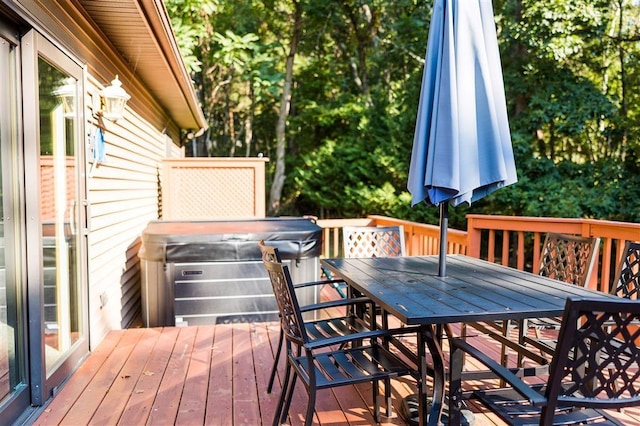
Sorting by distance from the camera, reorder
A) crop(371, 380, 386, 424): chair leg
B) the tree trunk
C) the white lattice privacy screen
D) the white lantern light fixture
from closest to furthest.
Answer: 1. crop(371, 380, 386, 424): chair leg
2. the white lantern light fixture
3. the white lattice privacy screen
4. the tree trunk

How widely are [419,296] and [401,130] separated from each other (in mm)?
10149

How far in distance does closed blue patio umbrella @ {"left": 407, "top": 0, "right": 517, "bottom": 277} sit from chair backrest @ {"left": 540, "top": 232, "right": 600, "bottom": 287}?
2.58ft

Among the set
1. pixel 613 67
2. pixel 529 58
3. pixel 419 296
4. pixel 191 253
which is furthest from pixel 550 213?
pixel 419 296

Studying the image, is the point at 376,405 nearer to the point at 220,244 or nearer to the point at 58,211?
the point at 58,211

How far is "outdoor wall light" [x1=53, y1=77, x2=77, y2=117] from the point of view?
3156mm

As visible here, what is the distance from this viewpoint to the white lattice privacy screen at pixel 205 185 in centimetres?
688

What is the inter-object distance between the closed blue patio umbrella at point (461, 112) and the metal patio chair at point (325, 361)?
0.76 m

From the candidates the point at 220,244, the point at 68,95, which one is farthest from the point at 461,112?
the point at 220,244

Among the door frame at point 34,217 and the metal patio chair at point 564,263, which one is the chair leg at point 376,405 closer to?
the metal patio chair at point 564,263

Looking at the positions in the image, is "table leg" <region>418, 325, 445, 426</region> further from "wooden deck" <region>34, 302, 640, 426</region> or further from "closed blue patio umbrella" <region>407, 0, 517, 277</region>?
"closed blue patio umbrella" <region>407, 0, 517, 277</region>

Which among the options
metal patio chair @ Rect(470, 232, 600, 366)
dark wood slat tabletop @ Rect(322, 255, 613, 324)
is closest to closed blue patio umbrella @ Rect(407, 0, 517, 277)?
dark wood slat tabletop @ Rect(322, 255, 613, 324)

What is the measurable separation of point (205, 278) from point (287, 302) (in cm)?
252

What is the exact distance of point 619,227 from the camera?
3.36 meters

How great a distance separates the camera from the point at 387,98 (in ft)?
44.8
